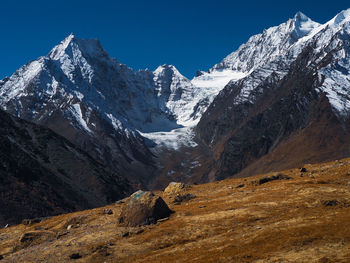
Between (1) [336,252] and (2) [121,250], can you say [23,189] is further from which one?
(1) [336,252]

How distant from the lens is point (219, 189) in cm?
6969

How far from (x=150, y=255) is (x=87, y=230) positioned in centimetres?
1797

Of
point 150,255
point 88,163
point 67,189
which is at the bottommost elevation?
point 150,255

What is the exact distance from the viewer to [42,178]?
511 feet

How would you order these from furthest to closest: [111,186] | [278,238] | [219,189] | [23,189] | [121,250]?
[111,186] → [23,189] → [219,189] → [121,250] → [278,238]

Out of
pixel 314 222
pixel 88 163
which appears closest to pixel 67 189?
pixel 88 163

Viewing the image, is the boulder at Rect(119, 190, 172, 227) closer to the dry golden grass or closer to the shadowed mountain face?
the dry golden grass

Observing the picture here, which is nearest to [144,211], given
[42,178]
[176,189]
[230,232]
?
[230,232]

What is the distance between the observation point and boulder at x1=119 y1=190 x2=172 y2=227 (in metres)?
49.7

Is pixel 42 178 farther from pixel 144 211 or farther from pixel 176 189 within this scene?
pixel 144 211

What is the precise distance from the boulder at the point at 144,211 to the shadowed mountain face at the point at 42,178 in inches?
3189

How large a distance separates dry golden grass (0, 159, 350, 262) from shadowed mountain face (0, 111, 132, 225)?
7354 cm

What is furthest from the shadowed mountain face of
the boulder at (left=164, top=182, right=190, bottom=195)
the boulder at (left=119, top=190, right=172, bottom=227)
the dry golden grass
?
the boulder at (left=119, top=190, right=172, bottom=227)

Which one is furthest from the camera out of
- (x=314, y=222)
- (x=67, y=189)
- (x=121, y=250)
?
(x=67, y=189)
